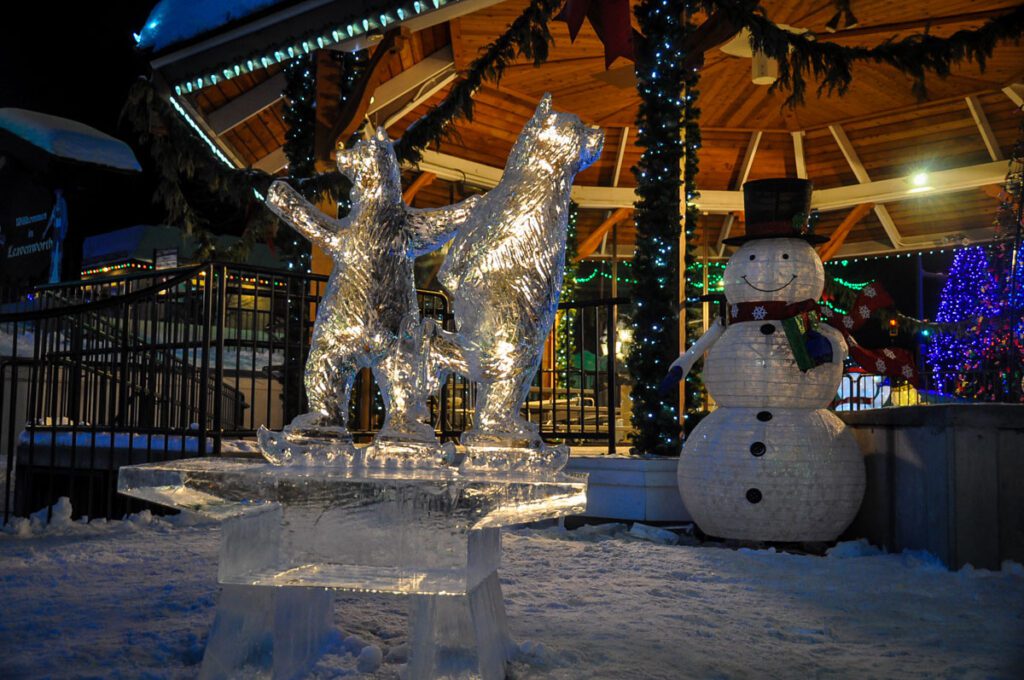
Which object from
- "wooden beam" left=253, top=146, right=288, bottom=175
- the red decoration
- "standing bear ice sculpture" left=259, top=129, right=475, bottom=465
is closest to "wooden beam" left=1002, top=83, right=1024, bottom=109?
the red decoration

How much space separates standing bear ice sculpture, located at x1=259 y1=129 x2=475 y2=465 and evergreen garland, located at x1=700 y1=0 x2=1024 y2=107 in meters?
4.00

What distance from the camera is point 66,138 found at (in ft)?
51.4

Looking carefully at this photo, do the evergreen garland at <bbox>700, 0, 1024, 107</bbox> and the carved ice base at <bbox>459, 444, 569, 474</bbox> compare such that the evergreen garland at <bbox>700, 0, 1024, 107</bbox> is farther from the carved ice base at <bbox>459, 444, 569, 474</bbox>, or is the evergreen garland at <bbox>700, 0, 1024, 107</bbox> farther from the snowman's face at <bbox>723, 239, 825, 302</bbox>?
the carved ice base at <bbox>459, 444, 569, 474</bbox>

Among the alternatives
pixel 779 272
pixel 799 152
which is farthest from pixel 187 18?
pixel 799 152

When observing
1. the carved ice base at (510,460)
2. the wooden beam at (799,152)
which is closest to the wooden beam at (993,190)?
the wooden beam at (799,152)

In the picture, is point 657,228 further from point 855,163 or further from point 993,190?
point 993,190

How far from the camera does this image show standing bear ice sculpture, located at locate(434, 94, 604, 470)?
190 centimetres

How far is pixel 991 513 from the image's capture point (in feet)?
11.5

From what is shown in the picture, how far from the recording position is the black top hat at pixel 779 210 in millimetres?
4320

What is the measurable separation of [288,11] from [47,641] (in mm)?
5773

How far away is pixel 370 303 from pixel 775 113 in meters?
10.0

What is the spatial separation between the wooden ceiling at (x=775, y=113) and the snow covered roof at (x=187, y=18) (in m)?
1.10

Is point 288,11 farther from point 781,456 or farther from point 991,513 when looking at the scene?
point 991,513

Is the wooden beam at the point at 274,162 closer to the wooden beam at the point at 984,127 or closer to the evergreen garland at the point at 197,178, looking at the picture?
the evergreen garland at the point at 197,178
